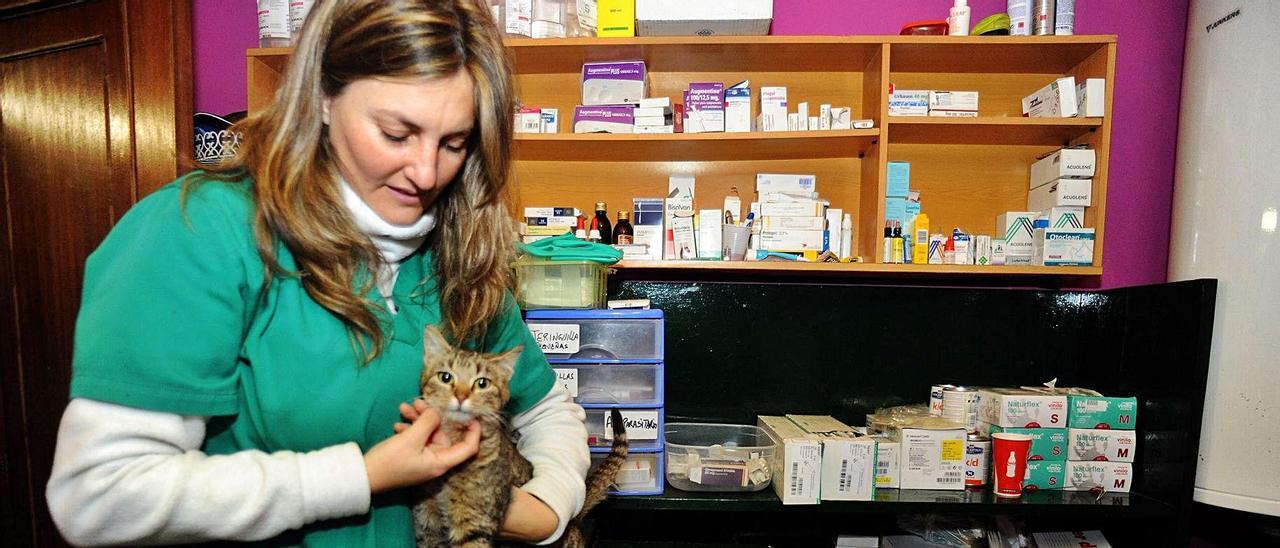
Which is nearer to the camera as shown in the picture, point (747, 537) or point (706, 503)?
point (706, 503)

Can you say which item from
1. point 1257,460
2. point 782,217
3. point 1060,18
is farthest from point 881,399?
point 1060,18

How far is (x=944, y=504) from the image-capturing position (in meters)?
1.83

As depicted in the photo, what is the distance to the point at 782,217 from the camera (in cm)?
218

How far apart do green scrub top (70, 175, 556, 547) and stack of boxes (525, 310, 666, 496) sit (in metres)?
0.90

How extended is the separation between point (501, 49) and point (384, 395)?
1.77 ft

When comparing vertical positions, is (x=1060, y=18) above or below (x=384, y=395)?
above

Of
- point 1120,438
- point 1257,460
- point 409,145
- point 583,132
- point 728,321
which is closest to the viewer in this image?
point 409,145

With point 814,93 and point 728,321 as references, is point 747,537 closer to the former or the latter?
point 728,321

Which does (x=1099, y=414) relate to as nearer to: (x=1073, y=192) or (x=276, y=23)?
(x=1073, y=192)

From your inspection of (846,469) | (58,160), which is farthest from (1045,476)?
(58,160)

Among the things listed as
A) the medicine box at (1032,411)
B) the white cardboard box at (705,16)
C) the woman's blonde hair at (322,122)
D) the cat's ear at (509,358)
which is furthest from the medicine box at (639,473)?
the white cardboard box at (705,16)

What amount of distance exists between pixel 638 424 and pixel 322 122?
133 cm

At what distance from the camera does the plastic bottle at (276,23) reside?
218 centimetres

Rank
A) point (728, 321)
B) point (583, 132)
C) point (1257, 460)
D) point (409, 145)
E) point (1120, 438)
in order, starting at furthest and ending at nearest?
1. point (728, 321)
2. point (583, 132)
3. point (1120, 438)
4. point (1257, 460)
5. point (409, 145)
